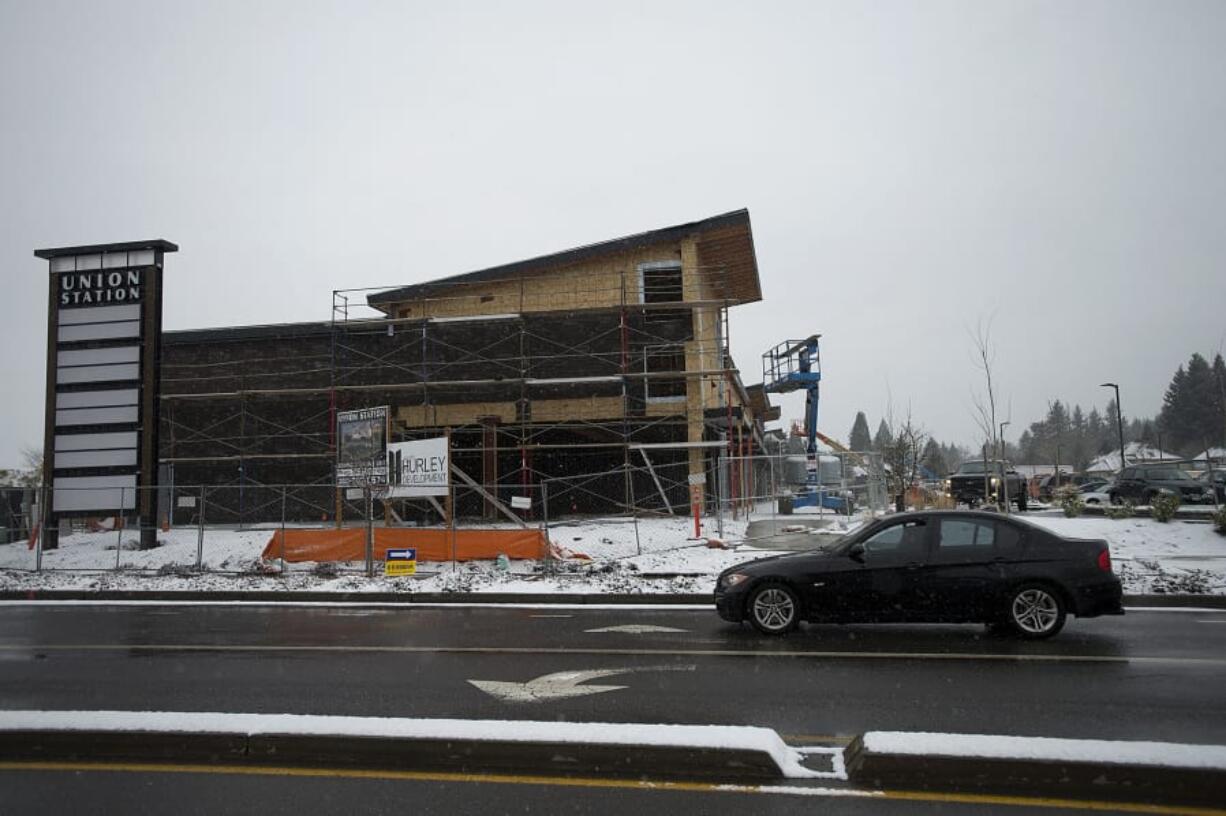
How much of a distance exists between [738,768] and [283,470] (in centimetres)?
2644

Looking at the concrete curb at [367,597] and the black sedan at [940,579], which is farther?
the concrete curb at [367,597]

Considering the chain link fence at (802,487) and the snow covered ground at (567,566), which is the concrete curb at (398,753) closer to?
the snow covered ground at (567,566)

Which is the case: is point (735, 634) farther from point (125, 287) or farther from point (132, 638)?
point (125, 287)

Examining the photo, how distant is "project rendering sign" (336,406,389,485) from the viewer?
17203 millimetres

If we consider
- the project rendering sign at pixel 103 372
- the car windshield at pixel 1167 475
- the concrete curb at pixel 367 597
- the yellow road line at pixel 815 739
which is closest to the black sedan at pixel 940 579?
the concrete curb at pixel 367 597

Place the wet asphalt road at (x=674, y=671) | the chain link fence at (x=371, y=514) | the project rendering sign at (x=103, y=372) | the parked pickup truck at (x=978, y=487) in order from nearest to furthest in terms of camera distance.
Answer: the wet asphalt road at (x=674, y=671) < the chain link fence at (x=371, y=514) < the project rendering sign at (x=103, y=372) < the parked pickup truck at (x=978, y=487)

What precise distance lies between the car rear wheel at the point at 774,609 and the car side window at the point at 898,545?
3.15ft

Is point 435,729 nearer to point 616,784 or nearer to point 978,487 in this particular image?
point 616,784

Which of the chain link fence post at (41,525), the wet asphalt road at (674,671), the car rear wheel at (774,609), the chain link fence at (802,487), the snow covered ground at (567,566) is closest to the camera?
the wet asphalt road at (674,671)

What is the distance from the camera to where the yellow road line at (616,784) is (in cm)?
430

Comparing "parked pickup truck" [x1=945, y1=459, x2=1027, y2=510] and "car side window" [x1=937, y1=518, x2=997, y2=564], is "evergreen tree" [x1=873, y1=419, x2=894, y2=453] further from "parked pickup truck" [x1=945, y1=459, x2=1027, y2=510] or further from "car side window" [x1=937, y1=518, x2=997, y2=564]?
"car side window" [x1=937, y1=518, x2=997, y2=564]

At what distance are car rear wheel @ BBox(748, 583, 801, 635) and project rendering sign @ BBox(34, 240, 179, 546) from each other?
16.3m

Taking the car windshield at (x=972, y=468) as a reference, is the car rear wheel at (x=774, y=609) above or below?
below

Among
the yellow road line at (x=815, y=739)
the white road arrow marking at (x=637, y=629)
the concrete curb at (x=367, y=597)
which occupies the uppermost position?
the yellow road line at (x=815, y=739)
